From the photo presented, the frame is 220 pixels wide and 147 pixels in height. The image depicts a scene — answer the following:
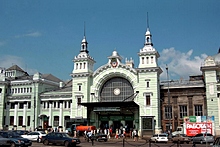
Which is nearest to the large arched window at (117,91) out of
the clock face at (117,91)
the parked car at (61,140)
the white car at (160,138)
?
the clock face at (117,91)

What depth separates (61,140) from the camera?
28375mm

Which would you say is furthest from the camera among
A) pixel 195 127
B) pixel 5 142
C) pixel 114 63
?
pixel 114 63

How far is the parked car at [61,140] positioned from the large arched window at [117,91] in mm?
24149

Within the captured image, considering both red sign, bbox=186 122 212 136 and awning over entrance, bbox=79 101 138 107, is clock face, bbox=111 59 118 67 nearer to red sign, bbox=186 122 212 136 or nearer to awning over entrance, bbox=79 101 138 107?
awning over entrance, bbox=79 101 138 107

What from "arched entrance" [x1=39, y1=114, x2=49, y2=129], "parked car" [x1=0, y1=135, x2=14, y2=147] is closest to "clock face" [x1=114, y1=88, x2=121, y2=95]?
"arched entrance" [x1=39, y1=114, x2=49, y2=129]

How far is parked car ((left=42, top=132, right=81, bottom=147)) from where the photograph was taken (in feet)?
90.7

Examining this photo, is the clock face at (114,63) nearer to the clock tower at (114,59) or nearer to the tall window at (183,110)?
the clock tower at (114,59)

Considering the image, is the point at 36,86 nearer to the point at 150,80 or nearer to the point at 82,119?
the point at 82,119

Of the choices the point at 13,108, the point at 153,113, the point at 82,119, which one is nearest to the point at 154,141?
the point at 153,113

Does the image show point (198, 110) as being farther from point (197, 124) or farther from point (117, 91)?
point (117, 91)

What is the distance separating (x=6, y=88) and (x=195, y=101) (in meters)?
44.0

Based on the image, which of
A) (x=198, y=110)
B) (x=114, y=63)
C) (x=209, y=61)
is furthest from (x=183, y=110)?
(x=114, y=63)

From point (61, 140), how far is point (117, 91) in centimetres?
2618

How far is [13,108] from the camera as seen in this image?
63.6 meters
